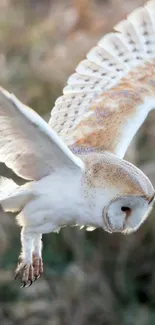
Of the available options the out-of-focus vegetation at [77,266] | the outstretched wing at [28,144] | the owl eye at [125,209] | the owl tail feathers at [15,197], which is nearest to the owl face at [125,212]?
the owl eye at [125,209]

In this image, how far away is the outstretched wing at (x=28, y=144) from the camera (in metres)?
2.51

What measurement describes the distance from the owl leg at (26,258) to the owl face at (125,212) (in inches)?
11.0

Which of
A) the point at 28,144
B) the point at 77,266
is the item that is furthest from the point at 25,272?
the point at 77,266

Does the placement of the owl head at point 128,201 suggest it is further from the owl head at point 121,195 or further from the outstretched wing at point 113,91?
the outstretched wing at point 113,91

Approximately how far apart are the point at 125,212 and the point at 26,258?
38cm

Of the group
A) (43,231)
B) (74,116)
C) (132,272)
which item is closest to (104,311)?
(132,272)

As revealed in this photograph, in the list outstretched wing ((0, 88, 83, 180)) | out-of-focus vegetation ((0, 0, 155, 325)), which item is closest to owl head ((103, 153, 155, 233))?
outstretched wing ((0, 88, 83, 180))

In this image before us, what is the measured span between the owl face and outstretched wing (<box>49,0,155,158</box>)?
428 mm

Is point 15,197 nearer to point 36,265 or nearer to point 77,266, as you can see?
point 36,265

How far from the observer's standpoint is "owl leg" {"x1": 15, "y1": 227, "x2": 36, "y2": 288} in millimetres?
2797

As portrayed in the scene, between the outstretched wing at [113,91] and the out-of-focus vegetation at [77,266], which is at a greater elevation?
the outstretched wing at [113,91]

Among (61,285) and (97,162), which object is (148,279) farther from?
(97,162)

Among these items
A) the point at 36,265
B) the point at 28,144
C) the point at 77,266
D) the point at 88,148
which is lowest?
the point at 77,266

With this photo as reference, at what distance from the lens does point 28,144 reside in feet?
8.85
